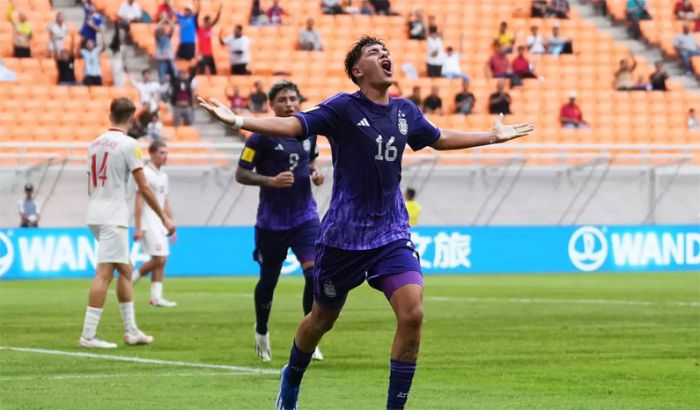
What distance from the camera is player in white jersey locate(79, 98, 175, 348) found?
1356 centimetres

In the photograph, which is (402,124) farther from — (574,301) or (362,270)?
(574,301)

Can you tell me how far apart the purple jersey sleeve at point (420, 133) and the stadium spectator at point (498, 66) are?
2730 centimetres

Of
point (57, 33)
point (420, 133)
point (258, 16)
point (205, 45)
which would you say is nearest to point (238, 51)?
point (205, 45)

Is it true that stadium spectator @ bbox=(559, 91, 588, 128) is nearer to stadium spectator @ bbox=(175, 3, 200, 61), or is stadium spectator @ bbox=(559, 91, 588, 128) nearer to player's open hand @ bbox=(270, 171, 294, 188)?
stadium spectator @ bbox=(175, 3, 200, 61)

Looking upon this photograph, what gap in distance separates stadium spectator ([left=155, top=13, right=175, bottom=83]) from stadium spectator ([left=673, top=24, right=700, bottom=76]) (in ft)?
49.2

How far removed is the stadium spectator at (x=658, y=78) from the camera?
124 ft

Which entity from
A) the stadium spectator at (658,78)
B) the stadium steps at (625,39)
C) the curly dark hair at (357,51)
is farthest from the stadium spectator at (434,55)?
the curly dark hair at (357,51)

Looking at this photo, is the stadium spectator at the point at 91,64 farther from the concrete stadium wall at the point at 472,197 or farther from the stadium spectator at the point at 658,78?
the stadium spectator at the point at 658,78

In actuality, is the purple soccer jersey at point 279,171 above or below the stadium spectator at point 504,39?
above

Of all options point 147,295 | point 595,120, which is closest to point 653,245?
point 595,120

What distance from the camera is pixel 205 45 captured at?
33062 mm

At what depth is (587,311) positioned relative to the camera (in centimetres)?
1881

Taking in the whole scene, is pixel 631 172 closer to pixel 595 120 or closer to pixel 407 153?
pixel 595 120

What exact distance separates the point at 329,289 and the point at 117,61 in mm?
24253
